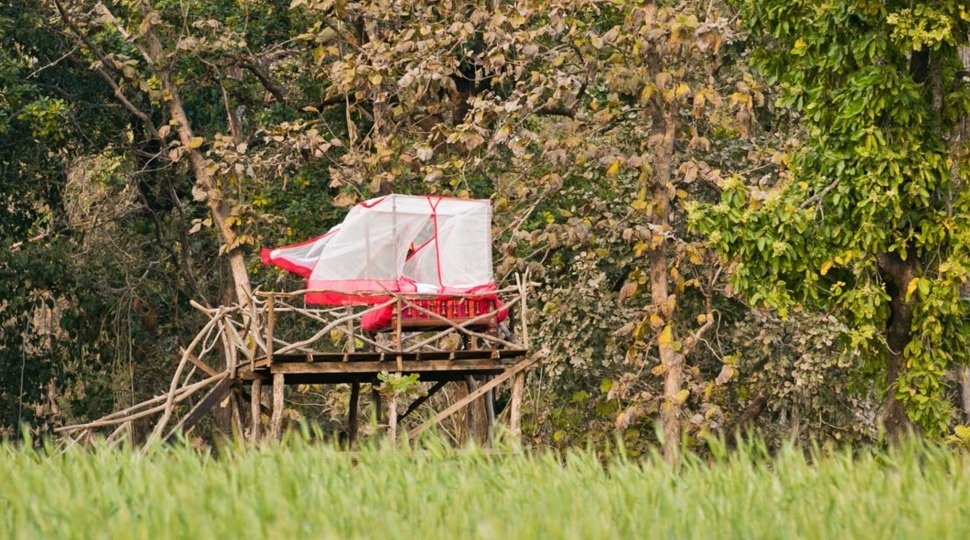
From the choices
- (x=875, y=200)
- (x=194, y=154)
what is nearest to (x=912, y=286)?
Result: (x=875, y=200)

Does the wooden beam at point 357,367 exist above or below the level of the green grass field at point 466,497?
below

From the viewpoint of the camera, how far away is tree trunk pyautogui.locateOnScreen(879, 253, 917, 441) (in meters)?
12.8

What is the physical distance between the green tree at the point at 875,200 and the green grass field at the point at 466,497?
214 inches

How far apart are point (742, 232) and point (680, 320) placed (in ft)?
21.6

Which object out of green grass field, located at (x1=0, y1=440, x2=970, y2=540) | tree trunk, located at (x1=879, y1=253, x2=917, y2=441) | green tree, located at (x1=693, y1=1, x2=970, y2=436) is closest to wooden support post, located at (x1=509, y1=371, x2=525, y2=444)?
green tree, located at (x1=693, y1=1, x2=970, y2=436)

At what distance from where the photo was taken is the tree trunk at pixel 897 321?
505 inches

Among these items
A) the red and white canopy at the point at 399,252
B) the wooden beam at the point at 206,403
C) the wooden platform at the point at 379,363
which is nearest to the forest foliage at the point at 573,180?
the wooden platform at the point at 379,363

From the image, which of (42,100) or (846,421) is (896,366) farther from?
(42,100)

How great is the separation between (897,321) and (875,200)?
1.43 meters

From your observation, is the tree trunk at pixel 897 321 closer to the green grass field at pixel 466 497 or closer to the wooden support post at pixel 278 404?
the wooden support post at pixel 278 404

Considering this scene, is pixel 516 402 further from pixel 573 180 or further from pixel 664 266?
pixel 573 180

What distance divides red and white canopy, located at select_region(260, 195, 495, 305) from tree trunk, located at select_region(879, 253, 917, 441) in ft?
12.4

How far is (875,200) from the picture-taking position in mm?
12008

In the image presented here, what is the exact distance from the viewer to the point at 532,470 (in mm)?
6668
